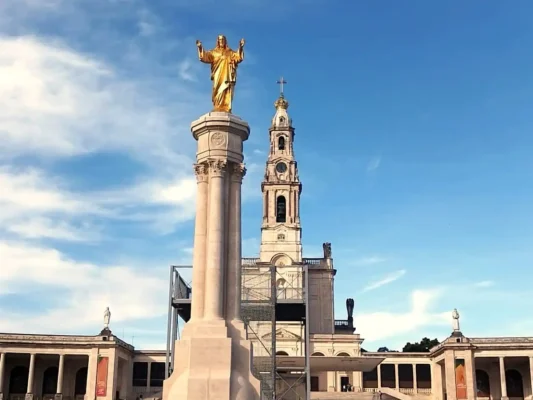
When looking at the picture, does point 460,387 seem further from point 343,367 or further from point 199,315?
point 199,315

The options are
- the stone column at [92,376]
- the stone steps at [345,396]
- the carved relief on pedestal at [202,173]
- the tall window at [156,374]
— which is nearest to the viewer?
the carved relief on pedestal at [202,173]

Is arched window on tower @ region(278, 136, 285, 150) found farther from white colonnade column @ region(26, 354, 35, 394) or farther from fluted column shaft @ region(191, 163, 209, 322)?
fluted column shaft @ region(191, 163, 209, 322)

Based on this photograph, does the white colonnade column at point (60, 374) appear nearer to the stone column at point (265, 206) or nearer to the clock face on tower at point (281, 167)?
the stone column at point (265, 206)

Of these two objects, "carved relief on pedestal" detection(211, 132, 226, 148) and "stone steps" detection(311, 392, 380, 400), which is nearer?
"carved relief on pedestal" detection(211, 132, 226, 148)

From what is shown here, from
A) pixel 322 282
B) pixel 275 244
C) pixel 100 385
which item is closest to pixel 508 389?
pixel 322 282

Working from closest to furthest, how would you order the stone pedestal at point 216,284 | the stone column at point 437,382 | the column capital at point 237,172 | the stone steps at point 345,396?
the stone pedestal at point 216,284
the column capital at point 237,172
the stone steps at point 345,396
the stone column at point 437,382

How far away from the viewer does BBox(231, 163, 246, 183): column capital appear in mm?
27500

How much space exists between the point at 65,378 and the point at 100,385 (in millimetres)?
9571

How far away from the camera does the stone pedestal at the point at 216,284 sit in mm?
24734

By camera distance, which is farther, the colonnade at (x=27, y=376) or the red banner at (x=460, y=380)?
the colonnade at (x=27, y=376)

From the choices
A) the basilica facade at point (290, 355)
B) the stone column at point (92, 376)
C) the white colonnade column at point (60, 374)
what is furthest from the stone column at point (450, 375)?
the white colonnade column at point (60, 374)

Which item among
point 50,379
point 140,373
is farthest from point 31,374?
point 140,373

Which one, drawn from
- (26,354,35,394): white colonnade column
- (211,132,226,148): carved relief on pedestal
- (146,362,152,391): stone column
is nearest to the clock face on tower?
(146,362,152,391): stone column

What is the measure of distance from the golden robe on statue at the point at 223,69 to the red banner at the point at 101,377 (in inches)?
2058
